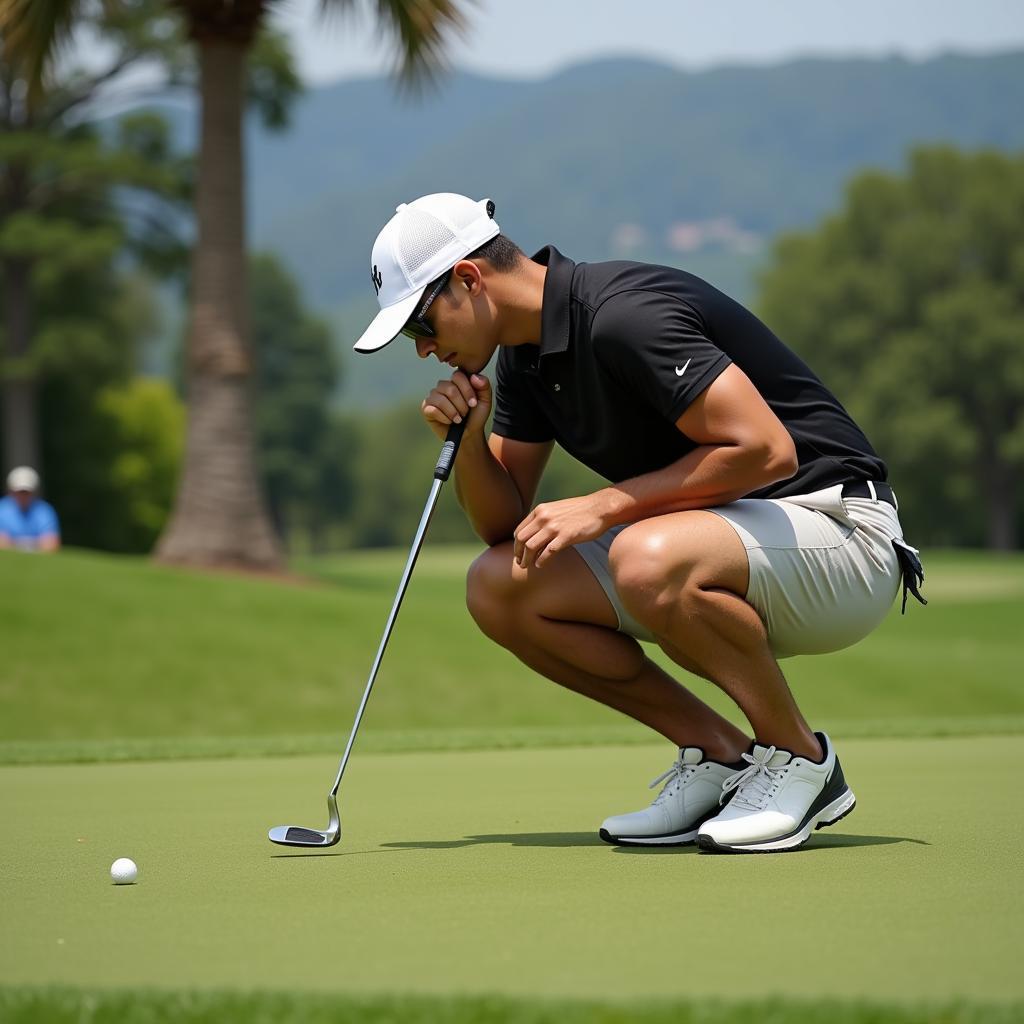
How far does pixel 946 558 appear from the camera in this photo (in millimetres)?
38781

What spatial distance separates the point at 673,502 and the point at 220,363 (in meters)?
11.9

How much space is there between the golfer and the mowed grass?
269 inches

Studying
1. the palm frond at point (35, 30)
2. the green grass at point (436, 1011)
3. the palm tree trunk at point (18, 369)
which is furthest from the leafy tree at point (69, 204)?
the green grass at point (436, 1011)

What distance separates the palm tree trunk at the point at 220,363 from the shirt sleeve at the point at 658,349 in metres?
11.6

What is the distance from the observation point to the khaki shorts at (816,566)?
3.55 m

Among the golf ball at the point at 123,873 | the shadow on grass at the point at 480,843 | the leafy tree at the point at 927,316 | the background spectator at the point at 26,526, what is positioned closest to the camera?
the golf ball at the point at 123,873

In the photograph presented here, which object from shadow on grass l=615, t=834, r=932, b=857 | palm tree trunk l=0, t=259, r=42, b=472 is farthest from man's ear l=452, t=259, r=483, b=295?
palm tree trunk l=0, t=259, r=42, b=472

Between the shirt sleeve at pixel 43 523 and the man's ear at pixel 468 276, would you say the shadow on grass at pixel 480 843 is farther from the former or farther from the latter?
the shirt sleeve at pixel 43 523

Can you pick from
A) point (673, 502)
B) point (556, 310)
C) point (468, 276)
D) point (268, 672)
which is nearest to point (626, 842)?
point (673, 502)

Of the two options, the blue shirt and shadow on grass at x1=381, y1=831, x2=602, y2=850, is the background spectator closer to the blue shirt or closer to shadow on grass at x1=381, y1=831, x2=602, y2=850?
the blue shirt

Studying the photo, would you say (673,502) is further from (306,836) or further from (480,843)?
(306,836)

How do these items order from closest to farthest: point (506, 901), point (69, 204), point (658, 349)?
point (506, 901) < point (658, 349) < point (69, 204)

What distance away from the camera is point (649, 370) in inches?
134

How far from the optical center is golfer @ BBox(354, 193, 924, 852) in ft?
11.3
